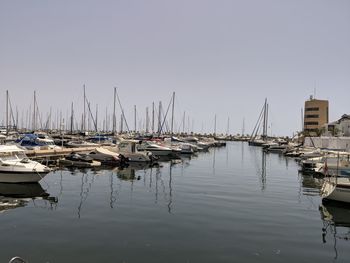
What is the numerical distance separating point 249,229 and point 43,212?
38.2 feet

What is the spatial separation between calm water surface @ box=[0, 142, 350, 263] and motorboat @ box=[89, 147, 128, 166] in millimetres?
15514

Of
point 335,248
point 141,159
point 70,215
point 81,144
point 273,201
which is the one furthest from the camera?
point 81,144

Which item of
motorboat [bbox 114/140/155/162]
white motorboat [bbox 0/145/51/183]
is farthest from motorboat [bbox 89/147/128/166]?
white motorboat [bbox 0/145/51/183]

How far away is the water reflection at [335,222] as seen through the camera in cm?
1730

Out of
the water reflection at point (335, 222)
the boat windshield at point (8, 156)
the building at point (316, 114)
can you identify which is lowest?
the water reflection at point (335, 222)

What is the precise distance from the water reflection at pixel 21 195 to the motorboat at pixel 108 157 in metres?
18.1

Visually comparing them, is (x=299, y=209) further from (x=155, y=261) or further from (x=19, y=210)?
(x=19, y=210)

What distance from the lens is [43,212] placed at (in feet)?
67.8

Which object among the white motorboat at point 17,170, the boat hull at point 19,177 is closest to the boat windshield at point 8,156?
the white motorboat at point 17,170

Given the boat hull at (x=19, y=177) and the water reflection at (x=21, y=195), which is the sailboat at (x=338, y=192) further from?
the boat hull at (x=19, y=177)

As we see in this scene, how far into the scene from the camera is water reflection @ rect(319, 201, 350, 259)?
17.3 metres

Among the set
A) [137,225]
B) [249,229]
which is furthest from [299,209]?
[137,225]

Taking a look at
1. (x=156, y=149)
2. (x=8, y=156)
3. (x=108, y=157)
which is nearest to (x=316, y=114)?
(x=156, y=149)

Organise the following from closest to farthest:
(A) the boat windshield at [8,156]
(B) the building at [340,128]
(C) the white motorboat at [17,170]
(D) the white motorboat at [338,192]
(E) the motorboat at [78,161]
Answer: (D) the white motorboat at [338,192], (C) the white motorboat at [17,170], (A) the boat windshield at [8,156], (E) the motorboat at [78,161], (B) the building at [340,128]
